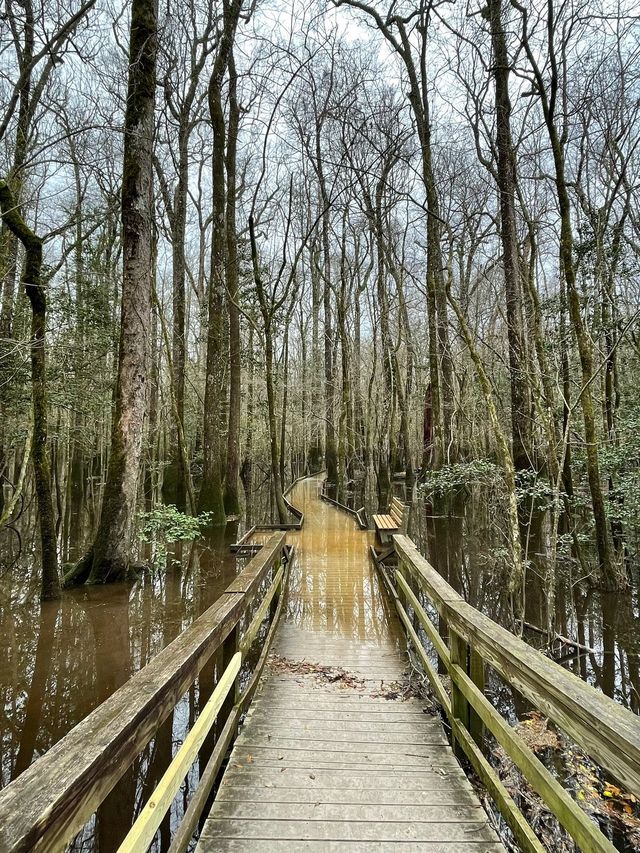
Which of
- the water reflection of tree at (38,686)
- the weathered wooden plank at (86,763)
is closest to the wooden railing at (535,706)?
the weathered wooden plank at (86,763)

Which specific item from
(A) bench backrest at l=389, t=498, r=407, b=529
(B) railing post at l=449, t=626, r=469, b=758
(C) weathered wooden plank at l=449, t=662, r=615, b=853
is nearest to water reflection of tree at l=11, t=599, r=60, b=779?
(B) railing post at l=449, t=626, r=469, b=758

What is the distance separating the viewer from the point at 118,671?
16.4 feet

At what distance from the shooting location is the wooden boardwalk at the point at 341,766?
216 cm

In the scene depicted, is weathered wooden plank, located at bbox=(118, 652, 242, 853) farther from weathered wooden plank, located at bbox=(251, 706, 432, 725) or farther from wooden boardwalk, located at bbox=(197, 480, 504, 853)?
weathered wooden plank, located at bbox=(251, 706, 432, 725)

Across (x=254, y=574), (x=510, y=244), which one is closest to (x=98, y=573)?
(x=254, y=574)

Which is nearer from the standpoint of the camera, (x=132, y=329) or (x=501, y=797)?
(x=501, y=797)

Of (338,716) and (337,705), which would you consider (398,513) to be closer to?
(337,705)

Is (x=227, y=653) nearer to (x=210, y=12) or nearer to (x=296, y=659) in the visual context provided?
(x=296, y=659)

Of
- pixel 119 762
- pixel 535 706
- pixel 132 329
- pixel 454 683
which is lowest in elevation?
pixel 454 683

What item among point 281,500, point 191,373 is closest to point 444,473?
point 281,500

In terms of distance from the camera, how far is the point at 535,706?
2.18 m

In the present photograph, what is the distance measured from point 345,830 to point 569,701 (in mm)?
1309

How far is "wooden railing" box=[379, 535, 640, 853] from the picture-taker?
1516 millimetres

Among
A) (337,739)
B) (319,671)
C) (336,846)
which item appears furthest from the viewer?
(319,671)
